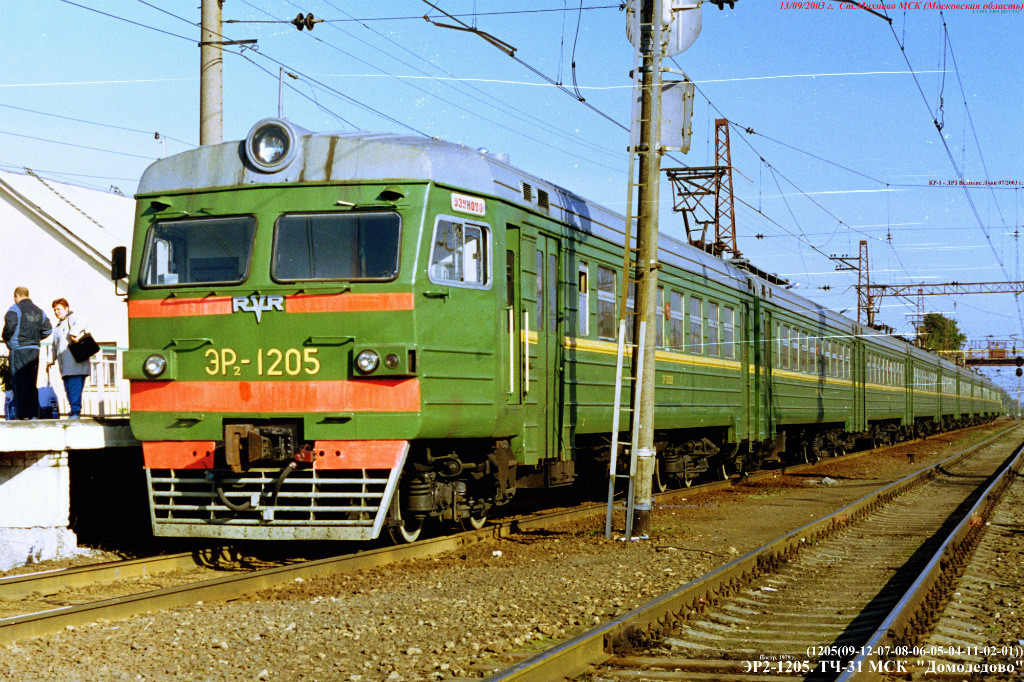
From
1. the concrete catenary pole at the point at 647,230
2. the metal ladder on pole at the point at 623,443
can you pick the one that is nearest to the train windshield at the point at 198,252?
the metal ladder on pole at the point at 623,443

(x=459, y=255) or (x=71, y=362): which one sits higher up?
(x=459, y=255)

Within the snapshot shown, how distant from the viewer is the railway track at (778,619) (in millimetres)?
5633

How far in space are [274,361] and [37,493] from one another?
2461 millimetres

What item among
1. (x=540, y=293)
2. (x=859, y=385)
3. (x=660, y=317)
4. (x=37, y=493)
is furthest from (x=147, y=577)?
(x=859, y=385)

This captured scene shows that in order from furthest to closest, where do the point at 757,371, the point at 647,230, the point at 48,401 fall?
the point at 757,371 < the point at 48,401 < the point at 647,230

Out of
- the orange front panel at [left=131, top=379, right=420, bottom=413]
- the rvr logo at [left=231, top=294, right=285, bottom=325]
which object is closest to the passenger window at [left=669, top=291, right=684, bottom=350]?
the orange front panel at [left=131, top=379, right=420, bottom=413]

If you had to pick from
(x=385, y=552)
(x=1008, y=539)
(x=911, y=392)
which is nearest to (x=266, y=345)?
(x=385, y=552)

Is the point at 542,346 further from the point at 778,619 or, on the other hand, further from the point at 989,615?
the point at 989,615

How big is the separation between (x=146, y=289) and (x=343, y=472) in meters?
2.27

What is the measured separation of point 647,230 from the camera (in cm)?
1079

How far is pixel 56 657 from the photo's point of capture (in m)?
5.66

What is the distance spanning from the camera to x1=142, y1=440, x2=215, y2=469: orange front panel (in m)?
8.63

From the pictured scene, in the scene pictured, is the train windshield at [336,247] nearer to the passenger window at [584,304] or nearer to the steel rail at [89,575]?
the steel rail at [89,575]

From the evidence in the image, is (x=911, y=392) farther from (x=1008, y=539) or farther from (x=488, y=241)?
(x=488, y=241)
